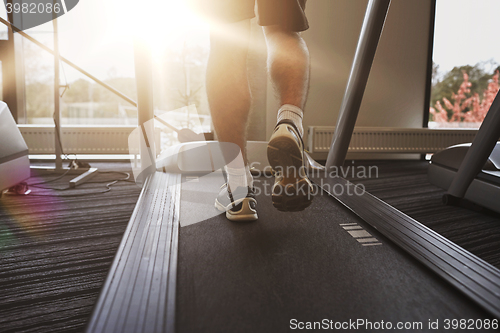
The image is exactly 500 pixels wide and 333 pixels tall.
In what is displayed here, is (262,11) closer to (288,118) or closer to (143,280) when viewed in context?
(288,118)

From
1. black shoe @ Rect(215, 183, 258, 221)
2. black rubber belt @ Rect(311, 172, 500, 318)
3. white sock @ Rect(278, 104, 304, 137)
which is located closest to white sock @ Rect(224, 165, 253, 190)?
black shoe @ Rect(215, 183, 258, 221)

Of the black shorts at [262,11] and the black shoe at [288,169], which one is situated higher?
the black shorts at [262,11]

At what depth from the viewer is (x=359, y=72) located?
5.03ft

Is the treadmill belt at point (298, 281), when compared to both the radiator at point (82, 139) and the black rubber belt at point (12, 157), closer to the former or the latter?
the black rubber belt at point (12, 157)

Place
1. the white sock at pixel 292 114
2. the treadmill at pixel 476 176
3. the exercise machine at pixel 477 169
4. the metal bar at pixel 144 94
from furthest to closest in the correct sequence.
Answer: the metal bar at pixel 144 94 → the treadmill at pixel 476 176 → the exercise machine at pixel 477 169 → the white sock at pixel 292 114

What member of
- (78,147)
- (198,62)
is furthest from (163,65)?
(78,147)

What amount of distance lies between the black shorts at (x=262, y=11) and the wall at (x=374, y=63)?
174 cm

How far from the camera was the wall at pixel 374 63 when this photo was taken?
2803 millimetres

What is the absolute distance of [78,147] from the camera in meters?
2.76

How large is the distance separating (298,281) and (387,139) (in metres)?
2.61

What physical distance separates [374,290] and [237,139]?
1.99 ft

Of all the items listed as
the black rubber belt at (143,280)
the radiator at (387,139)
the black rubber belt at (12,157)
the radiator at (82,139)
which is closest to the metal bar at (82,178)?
the black rubber belt at (12,157)

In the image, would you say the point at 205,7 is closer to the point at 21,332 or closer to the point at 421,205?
the point at 21,332

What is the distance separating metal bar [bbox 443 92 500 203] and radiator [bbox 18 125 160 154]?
222cm
